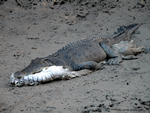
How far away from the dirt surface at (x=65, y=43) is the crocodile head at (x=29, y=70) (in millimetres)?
164

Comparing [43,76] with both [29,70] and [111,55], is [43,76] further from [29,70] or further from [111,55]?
[111,55]

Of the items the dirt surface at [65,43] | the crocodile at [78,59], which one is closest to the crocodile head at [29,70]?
the crocodile at [78,59]

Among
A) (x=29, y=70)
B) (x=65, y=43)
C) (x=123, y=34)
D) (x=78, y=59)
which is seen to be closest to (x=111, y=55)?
(x=78, y=59)

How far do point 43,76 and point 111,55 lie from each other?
85.6 inches

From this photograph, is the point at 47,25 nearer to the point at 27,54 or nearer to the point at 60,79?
the point at 27,54

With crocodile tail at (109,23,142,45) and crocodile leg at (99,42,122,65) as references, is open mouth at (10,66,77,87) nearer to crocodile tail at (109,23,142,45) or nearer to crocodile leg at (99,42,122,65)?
crocodile leg at (99,42,122,65)

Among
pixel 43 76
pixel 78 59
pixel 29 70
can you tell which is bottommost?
pixel 43 76

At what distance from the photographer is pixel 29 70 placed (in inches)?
141

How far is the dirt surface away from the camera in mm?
2559

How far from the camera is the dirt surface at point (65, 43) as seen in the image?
2559mm

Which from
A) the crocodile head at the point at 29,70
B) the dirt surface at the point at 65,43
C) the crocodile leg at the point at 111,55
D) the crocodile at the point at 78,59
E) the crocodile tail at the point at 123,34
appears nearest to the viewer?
the dirt surface at the point at 65,43

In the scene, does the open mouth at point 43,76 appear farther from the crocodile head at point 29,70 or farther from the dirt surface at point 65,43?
the dirt surface at point 65,43

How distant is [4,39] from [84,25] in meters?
3.41

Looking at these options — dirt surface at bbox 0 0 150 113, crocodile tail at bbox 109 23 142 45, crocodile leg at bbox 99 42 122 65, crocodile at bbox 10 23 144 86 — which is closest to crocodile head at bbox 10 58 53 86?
crocodile at bbox 10 23 144 86
